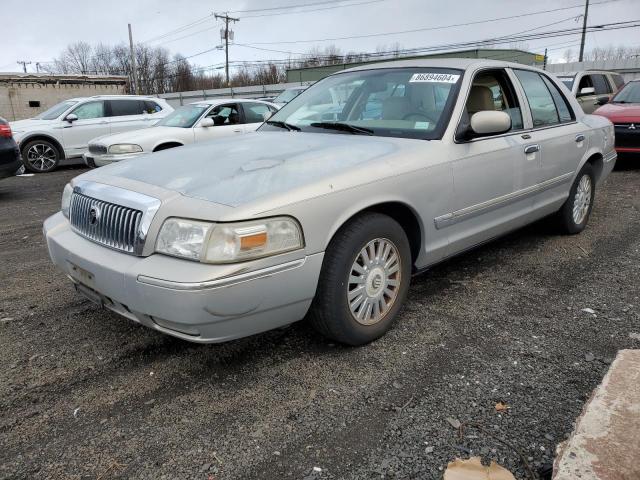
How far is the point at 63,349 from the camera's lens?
121 inches

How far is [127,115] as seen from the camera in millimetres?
12102

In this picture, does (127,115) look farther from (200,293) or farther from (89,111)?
(200,293)

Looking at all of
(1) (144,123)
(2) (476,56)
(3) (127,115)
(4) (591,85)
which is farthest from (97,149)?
(2) (476,56)

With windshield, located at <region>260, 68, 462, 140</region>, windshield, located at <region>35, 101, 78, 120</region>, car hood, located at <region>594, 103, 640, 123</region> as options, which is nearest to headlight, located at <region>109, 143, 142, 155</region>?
windshield, located at <region>35, 101, 78, 120</region>

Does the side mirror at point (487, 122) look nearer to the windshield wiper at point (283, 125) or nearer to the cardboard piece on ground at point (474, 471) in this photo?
the windshield wiper at point (283, 125)

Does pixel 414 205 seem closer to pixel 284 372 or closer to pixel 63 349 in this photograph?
pixel 284 372

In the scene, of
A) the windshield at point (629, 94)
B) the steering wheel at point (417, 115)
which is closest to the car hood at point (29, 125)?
the steering wheel at point (417, 115)

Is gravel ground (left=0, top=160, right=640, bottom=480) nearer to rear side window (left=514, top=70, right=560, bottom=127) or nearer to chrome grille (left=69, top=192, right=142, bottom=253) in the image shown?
chrome grille (left=69, top=192, right=142, bottom=253)

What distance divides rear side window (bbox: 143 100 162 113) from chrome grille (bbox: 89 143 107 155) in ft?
10.9

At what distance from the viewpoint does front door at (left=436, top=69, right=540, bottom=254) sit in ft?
11.2

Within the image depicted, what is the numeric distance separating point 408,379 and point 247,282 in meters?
1.02

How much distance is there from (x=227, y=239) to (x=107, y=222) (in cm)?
81

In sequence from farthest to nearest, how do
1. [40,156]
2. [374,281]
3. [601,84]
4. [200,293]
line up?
1. [601,84]
2. [40,156]
3. [374,281]
4. [200,293]

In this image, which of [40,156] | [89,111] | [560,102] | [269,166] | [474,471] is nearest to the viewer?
[474,471]
